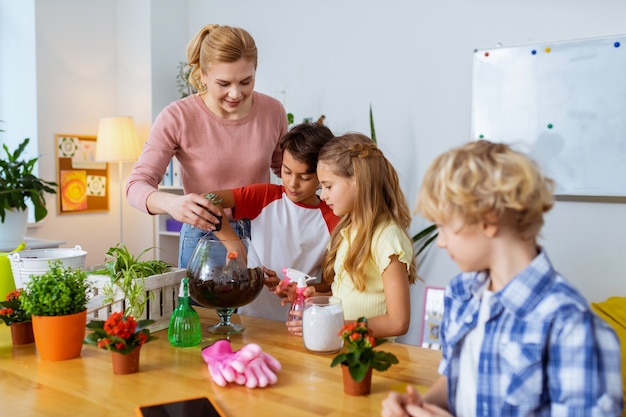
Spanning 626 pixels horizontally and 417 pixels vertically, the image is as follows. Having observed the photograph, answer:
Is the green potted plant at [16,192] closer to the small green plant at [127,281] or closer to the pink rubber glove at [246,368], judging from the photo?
the small green plant at [127,281]

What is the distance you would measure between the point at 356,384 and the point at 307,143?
850 mm

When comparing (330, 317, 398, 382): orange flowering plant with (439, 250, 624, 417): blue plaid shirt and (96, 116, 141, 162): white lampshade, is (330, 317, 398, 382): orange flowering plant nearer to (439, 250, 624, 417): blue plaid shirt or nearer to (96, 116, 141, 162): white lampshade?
(439, 250, 624, 417): blue plaid shirt

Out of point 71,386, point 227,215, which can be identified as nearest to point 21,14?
point 227,215

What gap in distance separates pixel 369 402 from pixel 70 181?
3.67 meters

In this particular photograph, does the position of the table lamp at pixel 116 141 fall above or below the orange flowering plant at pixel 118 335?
above

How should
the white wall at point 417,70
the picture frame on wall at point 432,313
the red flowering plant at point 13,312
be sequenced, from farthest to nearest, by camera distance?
the white wall at point 417,70 < the picture frame on wall at point 432,313 < the red flowering plant at point 13,312

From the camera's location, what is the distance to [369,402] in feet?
3.64

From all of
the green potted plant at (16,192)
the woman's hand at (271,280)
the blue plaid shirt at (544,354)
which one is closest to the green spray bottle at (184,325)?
the woman's hand at (271,280)

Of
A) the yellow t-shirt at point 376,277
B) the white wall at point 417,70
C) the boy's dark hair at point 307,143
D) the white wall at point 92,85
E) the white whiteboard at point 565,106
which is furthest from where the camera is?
the white wall at point 92,85

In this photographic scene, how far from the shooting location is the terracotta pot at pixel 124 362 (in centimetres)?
125

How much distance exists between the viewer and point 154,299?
1578mm

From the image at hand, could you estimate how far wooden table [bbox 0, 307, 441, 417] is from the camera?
109 cm

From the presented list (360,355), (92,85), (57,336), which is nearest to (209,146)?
(57,336)

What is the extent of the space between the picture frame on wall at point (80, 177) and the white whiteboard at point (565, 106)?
270 centimetres
